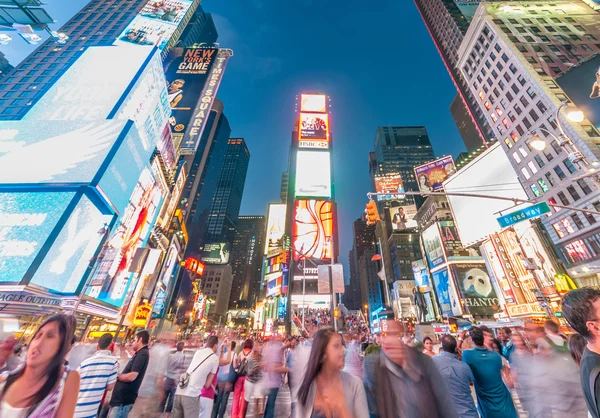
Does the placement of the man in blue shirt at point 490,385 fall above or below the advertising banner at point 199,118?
below

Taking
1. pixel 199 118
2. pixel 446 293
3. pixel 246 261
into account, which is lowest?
pixel 446 293

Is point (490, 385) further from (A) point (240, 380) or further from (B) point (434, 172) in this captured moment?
(B) point (434, 172)

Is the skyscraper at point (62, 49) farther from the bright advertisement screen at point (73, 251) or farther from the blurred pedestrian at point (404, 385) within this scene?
the blurred pedestrian at point (404, 385)

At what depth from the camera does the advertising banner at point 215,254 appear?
108319 mm

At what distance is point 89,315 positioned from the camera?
2320cm

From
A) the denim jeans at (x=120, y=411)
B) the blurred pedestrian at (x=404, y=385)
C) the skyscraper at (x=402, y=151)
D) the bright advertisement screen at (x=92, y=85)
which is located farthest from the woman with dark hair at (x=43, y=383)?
the skyscraper at (x=402, y=151)

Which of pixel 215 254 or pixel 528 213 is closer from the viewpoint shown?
pixel 528 213

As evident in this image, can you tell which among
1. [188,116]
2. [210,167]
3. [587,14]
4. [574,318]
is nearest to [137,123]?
[188,116]

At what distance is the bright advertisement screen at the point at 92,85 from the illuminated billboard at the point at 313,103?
30.5m

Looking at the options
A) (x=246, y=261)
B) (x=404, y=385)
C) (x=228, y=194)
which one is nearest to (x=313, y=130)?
(x=404, y=385)

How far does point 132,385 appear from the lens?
4617mm

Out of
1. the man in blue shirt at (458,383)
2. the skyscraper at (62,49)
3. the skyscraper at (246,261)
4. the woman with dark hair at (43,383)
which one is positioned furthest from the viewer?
the skyscraper at (246,261)

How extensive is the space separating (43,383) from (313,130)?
49659 millimetres

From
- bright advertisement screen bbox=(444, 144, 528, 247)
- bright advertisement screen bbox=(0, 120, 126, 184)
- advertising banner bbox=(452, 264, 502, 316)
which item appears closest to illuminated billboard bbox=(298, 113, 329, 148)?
bright advertisement screen bbox=(444, 144, 528, 247)
